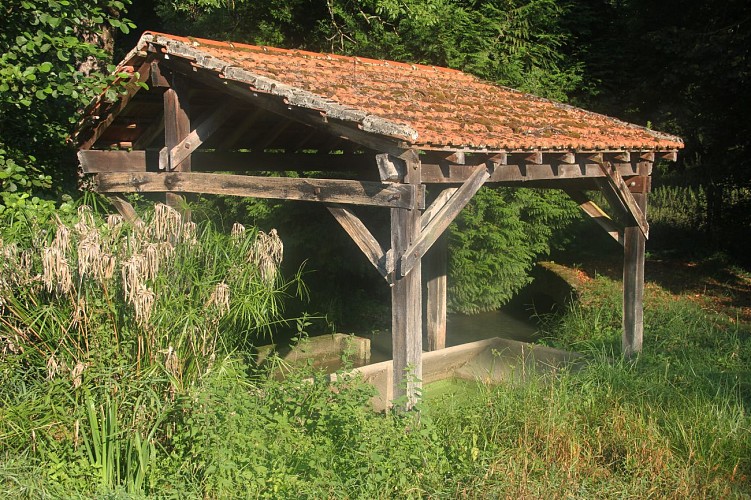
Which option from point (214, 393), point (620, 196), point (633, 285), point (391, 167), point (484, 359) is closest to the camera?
point (214, 393)

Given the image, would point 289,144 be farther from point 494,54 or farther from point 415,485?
point 415,485

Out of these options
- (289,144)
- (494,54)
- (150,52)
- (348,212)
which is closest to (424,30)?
(494,54)

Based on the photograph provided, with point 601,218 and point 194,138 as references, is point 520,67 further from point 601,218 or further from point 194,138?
point 194,138

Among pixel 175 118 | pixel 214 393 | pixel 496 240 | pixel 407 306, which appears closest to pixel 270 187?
pixel 175 118

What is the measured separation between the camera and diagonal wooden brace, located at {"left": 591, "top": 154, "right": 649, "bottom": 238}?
8273 mm

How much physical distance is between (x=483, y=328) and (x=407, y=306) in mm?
7497

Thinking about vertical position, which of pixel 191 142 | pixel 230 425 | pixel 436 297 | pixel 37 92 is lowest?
pixel 436 297

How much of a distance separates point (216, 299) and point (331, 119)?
169 cm

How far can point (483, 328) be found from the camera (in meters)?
13.3

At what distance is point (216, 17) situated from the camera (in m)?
13.1

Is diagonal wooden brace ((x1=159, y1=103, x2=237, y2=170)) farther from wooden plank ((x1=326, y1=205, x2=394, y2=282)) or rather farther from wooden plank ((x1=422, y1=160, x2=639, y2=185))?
wooden plank ((x1=422, y1=160, x2=639, y2=185))

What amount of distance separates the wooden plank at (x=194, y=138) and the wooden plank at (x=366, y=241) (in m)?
1.70

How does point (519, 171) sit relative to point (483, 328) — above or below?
above

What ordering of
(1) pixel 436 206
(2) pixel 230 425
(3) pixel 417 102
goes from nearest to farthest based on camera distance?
(2) pixel 230 425 → (1) pixel 436 206 → (3) pixel 417 102
